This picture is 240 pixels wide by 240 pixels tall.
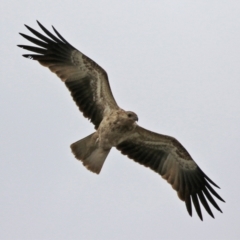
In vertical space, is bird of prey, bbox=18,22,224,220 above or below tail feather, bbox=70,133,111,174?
above

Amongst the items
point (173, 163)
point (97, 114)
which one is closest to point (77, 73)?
point (97, 114)

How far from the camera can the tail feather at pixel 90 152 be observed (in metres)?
18.6

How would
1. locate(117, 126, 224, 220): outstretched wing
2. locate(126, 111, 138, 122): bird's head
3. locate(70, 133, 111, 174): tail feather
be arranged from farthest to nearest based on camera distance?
locate(117, 126, 224, 220): outstretched wing < locate(70, 133, 111, 174): tail feather < locate(126, 111, 138, 122): bird's head

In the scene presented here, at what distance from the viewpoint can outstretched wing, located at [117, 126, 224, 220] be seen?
19.4 meters

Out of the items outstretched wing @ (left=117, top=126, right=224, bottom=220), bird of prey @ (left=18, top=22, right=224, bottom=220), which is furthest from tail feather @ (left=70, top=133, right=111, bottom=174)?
outstretched wing @ (left=117, top=126, right=224, bottom=220)

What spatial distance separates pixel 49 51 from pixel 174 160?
12.7 feet

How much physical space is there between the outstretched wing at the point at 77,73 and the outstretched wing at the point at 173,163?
99 cm

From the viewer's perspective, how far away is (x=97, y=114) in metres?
18.8

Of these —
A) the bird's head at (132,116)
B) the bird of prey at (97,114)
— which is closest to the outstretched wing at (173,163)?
the bird of prey at (97,114)

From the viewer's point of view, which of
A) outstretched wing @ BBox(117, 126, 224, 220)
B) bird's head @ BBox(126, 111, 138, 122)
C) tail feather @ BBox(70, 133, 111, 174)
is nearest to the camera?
bird's head @ BBox(126, 111, 138, 122)

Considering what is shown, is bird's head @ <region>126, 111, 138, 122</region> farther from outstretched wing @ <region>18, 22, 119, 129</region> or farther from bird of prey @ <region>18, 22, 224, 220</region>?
outstretched wing @ <region>18, 22, 119, 129</region>

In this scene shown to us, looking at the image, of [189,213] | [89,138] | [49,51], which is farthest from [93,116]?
[189,213]

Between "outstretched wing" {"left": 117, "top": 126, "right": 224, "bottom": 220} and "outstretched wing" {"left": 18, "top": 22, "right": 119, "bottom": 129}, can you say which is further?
"outstretched wing" {"left": 117, "top": 126, "right": 224, "bottom": 220}

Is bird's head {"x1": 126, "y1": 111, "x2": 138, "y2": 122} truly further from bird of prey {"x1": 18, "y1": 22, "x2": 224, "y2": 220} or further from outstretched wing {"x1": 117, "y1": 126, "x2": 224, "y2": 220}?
outstretched wing {"x1": 117, "y1": 126, "x2": 224, "y2": 220}
